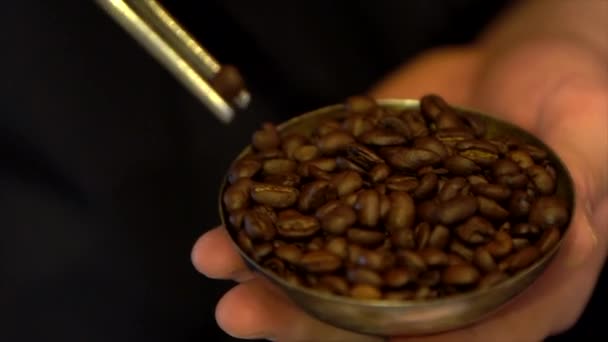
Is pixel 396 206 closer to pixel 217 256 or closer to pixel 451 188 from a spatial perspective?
pixel 451 188

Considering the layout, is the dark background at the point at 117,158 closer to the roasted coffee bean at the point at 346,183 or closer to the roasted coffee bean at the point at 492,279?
A: the roasted coffee bean at the point at 346,183

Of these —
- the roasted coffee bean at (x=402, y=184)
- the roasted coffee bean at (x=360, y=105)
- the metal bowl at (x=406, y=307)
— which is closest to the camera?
the metal bowl at (x=406, y=307)

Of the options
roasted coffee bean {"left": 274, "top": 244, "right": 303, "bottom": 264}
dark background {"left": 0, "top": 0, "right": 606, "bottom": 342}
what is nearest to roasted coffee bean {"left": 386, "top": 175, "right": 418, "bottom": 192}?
roasted coffee bean {"left": 274, "top": 244, "right": 303, "bottom": 264}

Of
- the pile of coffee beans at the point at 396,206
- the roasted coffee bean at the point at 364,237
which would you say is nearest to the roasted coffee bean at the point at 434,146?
the pile of coffee beans at the point at 396,206

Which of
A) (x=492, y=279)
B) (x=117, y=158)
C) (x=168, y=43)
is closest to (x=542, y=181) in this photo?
(x=492, y=279)

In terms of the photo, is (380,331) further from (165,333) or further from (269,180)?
(165,333)

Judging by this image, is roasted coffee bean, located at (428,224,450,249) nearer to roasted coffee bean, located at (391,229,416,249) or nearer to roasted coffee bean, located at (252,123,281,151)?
roasted coffee bean, located at (391,229,416,249)
